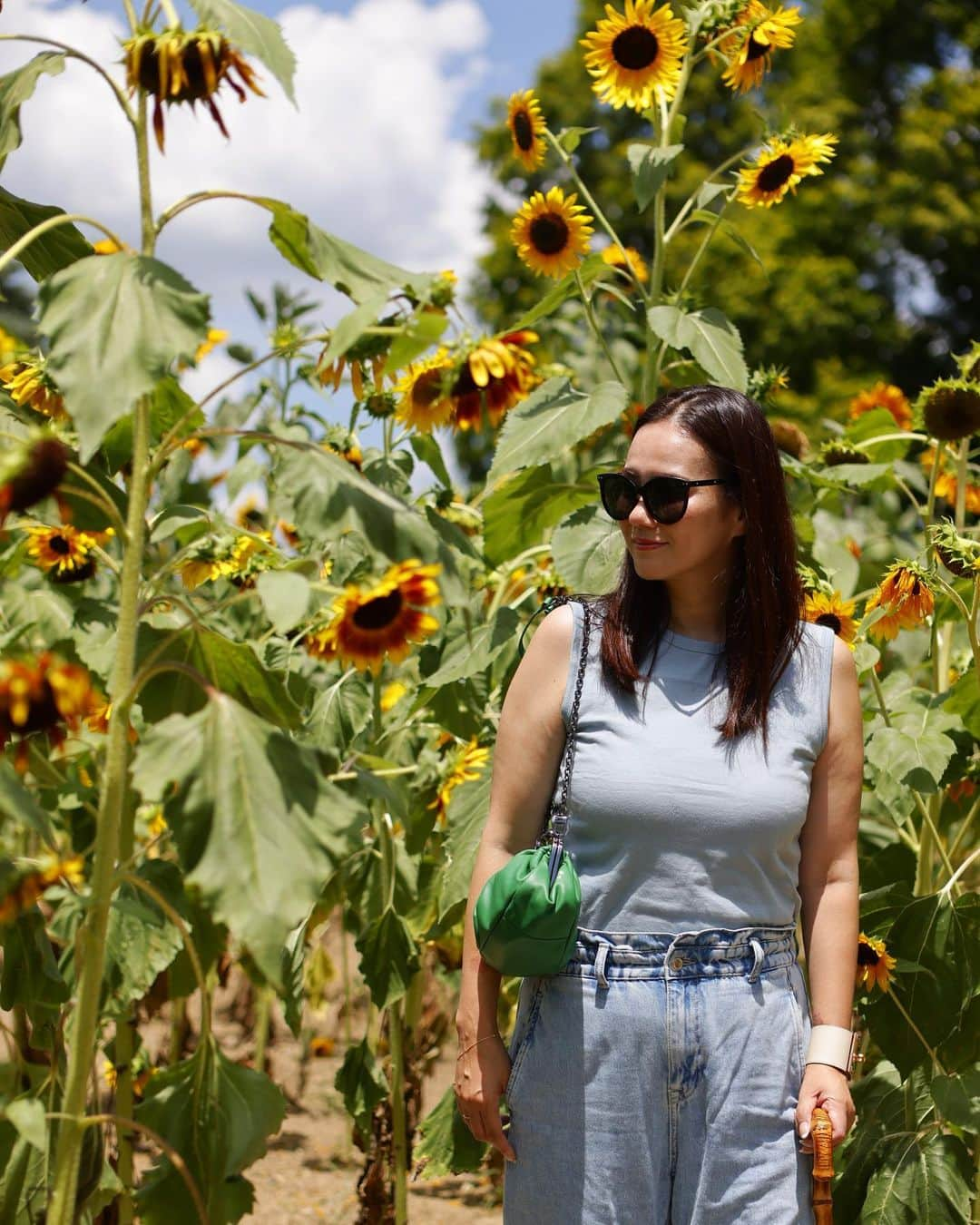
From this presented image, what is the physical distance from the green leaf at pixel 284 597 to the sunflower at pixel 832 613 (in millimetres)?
1154

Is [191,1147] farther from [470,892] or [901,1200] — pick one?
[901,1200]

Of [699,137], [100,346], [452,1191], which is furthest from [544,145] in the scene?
[699,137]

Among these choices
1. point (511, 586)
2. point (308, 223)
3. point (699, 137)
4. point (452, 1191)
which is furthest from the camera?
point (699, 137)

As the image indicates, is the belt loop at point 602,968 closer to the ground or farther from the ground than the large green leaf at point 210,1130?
farther from the ground

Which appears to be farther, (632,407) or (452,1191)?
(452,1191)

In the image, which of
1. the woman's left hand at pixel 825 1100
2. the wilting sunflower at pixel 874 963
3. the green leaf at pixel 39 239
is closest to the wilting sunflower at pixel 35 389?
the green leaf at pixel 39 239

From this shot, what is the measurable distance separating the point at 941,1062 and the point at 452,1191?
1.86 metres

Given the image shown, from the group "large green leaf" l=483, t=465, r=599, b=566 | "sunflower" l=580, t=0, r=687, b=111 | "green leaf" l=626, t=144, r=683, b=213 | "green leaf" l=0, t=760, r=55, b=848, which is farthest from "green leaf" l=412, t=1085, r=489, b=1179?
"sunflower" l=580, t=0, r=687, b=111

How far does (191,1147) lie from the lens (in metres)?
1.55

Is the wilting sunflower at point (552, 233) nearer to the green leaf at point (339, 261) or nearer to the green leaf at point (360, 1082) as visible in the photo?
the green leaf at point (339, 261)

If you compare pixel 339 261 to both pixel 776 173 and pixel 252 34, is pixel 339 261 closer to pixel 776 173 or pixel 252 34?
pixel 252 34

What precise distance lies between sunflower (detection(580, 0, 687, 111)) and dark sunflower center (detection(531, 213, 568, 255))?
0.21 m

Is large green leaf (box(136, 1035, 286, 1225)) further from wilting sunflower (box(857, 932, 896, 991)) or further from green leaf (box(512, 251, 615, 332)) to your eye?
green leaf (box(512, 251, 615, 332))

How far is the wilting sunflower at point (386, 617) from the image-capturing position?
1473 millimetres
